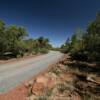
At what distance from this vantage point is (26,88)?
29.8 feet

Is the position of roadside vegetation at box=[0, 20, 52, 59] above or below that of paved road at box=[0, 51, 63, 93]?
above

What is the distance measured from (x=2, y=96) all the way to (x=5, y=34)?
2083cm

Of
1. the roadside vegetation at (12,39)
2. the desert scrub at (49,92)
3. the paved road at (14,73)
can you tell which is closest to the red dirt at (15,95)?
the paved road at (14,73)

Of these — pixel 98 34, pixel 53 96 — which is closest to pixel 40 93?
pixel 53 96

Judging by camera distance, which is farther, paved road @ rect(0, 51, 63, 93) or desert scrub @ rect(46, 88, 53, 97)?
paved road @ rect(0, 51, 63, 93)

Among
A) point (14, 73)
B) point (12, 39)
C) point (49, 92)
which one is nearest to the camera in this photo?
point (49, 92)

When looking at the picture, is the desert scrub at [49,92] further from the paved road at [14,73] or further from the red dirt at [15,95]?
the paved road at [14,73]

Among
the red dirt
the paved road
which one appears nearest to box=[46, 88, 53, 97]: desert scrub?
the red dirt

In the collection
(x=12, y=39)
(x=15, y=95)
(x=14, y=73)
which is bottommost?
(x=15, y=95)

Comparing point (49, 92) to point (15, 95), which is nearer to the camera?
point (15, 95)

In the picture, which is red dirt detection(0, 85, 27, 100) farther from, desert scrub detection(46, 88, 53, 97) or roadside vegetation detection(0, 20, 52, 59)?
roadside vegetation detection(0, 20, 52, 59)

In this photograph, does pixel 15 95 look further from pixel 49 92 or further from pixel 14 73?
pixel 14 73

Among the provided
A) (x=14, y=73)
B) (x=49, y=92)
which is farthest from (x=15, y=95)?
(x=14, y=73)

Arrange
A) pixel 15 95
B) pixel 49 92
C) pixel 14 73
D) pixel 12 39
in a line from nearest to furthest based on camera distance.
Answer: pixel 15 95, pixel 49 92, pixel 14 73, pixel 12 39
